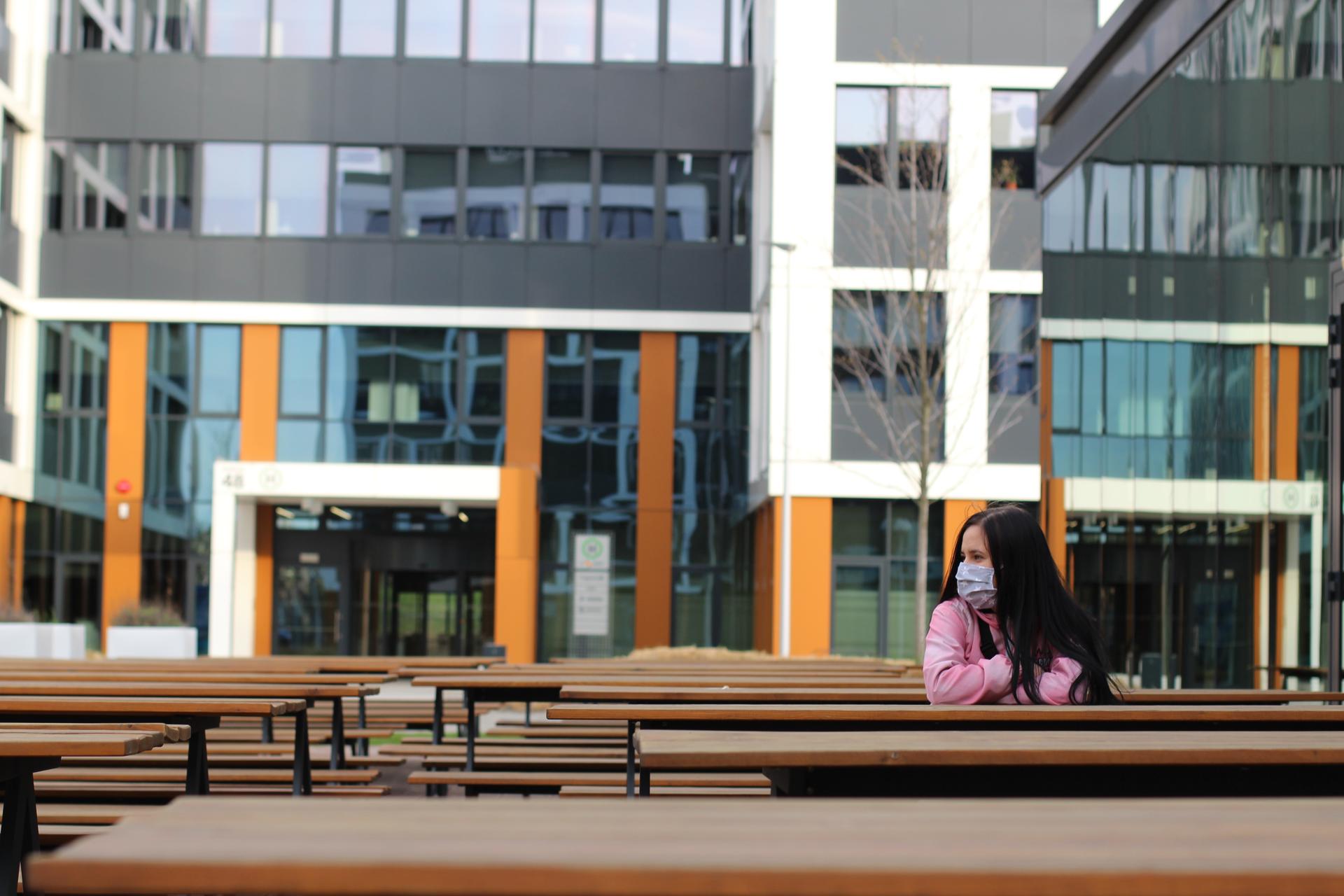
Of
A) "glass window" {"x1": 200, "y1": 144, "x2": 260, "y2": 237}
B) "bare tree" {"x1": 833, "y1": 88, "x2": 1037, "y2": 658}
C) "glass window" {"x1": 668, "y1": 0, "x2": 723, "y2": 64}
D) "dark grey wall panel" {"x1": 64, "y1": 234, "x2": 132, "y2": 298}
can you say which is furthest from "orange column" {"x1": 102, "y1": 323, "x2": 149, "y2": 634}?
"bare tree" {"x1": 833, "y1": 88, "x2": 1037, "y2": 658}

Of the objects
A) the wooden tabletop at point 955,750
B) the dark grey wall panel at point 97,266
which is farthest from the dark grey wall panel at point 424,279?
the wooden tabletop at point 955,750

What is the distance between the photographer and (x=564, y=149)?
32281 millimetres

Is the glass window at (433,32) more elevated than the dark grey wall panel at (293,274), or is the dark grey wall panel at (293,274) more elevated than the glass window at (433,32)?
the glass window at (433,32)

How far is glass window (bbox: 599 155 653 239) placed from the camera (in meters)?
32.2

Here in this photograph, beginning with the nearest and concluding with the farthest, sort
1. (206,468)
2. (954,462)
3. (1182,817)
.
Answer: (1182,817) < (954,462) < (206,468)

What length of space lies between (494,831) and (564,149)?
31.0 m

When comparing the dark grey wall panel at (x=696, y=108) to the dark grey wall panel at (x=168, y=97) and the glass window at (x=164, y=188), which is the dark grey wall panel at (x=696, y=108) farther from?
the glass window at (x=164, y=188)

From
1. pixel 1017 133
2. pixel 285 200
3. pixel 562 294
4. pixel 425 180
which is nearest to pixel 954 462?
pixel 1017 133

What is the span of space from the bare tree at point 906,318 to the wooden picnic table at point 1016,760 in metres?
21.6

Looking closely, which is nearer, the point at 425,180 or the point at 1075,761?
the point at 1075,761

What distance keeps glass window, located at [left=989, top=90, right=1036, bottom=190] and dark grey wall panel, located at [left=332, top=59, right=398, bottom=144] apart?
11971 millimetres

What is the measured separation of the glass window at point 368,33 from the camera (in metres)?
32.2

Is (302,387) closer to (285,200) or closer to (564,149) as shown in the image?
(285,200)

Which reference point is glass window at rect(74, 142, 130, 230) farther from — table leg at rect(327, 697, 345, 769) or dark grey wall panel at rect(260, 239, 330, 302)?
table leg at rect(327, 697, 345, 769)
